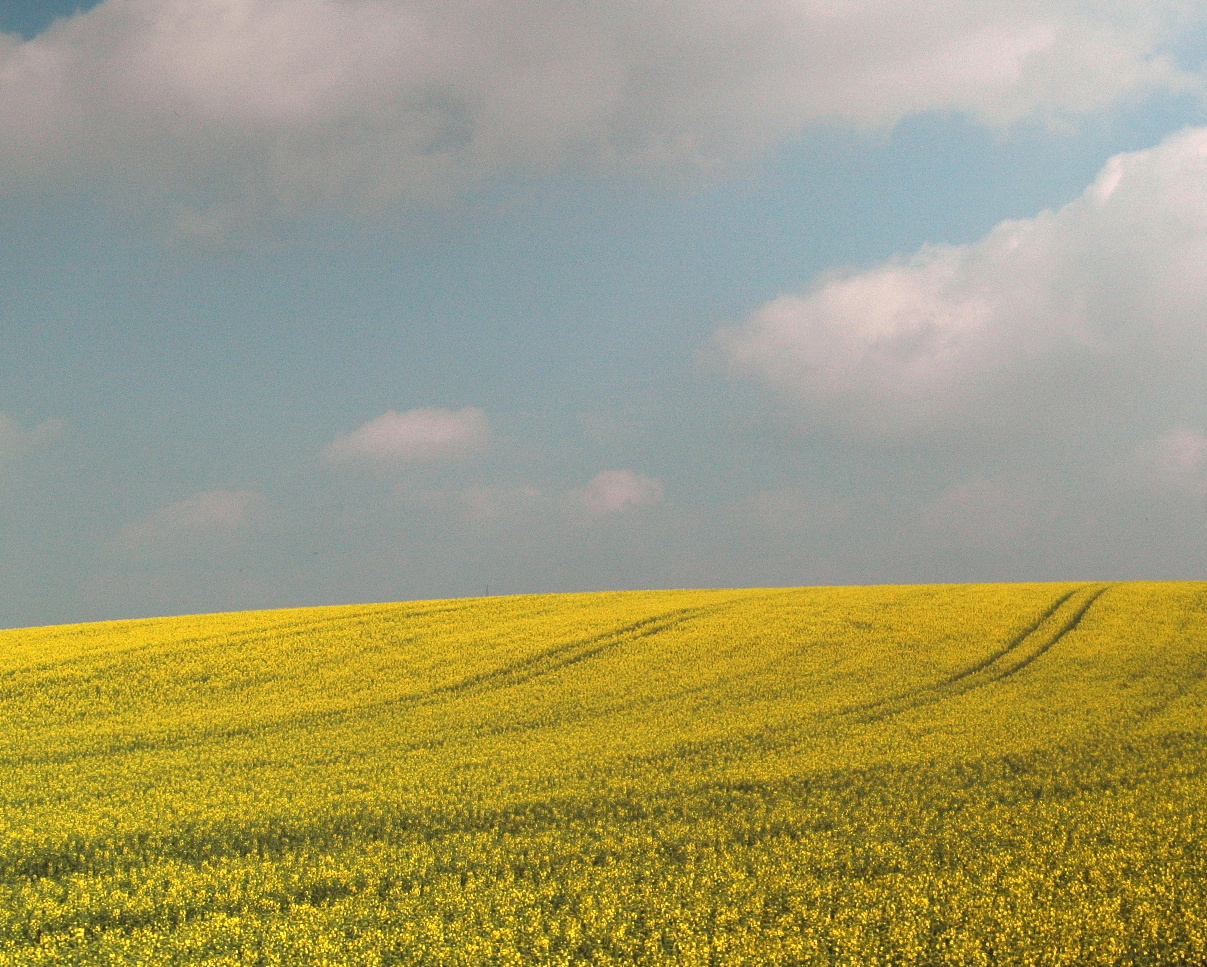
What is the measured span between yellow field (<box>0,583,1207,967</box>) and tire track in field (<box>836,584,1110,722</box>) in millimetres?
207

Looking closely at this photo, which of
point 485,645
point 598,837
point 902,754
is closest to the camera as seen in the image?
point 598,837

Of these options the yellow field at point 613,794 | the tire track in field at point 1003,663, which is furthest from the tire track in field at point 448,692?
the tire track in field at point 1003,663

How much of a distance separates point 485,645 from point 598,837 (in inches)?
743

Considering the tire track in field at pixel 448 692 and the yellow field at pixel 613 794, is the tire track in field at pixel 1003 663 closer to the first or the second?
the yellow field at pixel 613 794

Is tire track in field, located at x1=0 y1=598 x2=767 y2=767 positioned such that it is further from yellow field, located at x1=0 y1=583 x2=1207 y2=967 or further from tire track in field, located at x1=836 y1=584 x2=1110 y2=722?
tire track in field, located at x1=836 y1=584 x2=1110 y2=722

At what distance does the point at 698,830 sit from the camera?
1719cm

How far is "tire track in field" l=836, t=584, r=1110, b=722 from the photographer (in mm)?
26766

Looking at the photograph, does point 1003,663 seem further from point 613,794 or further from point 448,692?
point 448,692

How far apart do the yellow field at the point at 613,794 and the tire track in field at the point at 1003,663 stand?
0.21 meters

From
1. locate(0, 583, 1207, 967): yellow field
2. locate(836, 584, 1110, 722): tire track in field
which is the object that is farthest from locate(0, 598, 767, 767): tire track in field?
locate(836, 584, 1110, 722): tire track in field

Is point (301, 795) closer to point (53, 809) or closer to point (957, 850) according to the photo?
point (53, 809)

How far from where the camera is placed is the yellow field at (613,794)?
43.4ft

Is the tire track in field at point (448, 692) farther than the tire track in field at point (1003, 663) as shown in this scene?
No

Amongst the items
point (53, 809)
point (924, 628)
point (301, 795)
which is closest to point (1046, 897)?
point (301, 795)
